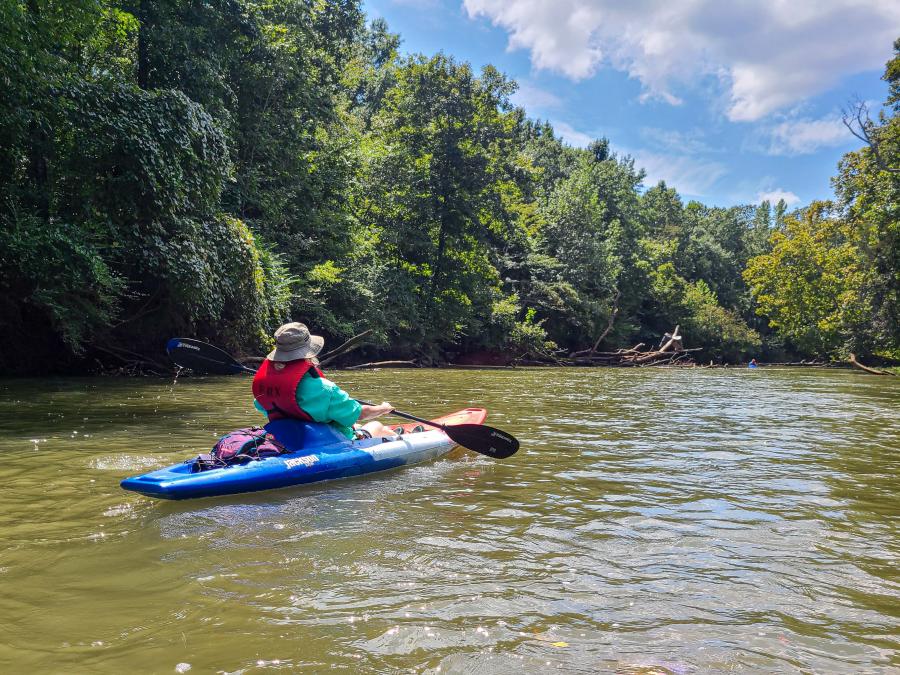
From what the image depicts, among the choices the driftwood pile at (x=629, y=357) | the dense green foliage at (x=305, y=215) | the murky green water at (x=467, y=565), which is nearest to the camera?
the murky green water at (x=467, y=565)

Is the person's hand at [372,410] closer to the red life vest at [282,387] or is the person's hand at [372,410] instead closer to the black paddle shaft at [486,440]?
the red life vest at [282,387]

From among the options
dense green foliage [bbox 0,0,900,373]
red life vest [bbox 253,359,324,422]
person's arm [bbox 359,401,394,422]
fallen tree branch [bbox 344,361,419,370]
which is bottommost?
fallen tree branch [bbox 344,361,419,370]

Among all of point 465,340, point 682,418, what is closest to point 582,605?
point 682,418

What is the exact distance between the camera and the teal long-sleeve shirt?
15.3 feet

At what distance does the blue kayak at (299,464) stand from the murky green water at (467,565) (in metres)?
0.13

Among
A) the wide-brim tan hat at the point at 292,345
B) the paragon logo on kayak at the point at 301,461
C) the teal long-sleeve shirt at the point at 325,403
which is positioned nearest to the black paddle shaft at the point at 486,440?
the teal long-sleeve shirt at the point at 325,403

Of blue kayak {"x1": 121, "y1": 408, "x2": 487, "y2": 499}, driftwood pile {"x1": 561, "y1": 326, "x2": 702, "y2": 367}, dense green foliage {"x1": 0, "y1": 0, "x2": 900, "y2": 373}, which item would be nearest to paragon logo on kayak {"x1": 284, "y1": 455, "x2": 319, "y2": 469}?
blue kayak {"x1": 121, "y1": 408, "x2": 487, "y2": 499}

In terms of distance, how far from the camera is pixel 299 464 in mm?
4480

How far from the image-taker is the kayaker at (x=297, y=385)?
4.61 metres

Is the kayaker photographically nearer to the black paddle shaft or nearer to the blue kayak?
the blue kayak

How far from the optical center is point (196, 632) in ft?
7.26

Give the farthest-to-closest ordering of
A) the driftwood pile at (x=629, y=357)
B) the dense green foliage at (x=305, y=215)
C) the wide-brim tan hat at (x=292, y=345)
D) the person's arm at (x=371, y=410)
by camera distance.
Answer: the driftwood pile at (x=629, y=357) → the dense green foliage at (x=305, y=215) → the person's arm at (x=371, y=410) → the wide-brim tan hat at (x=292, y=345)

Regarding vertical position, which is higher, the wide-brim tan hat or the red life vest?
the wide-brim tan hat

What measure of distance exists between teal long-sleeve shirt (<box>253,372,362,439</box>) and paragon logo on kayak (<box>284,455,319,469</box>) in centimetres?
33
